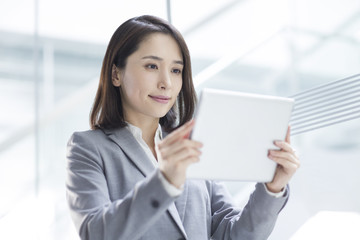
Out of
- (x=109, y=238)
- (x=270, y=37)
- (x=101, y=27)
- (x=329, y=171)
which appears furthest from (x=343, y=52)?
(x=109, y=238)

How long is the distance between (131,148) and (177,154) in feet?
1.43

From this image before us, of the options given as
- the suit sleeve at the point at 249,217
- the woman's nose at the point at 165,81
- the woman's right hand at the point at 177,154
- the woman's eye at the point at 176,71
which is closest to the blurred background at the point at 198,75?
the suit sleeve at the point at 249,217

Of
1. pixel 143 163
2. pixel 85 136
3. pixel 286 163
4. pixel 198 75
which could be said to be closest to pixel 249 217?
pixel 286 163

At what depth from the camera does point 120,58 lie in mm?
1589

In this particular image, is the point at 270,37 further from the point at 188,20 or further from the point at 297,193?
the point at 297,193

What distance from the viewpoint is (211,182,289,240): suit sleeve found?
1.43m

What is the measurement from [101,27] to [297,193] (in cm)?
145

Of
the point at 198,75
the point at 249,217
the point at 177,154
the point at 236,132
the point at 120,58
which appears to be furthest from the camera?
the point at 198,75

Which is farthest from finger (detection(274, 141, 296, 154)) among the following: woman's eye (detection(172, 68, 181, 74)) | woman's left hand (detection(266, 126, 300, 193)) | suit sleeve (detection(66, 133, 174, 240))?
woman's eye (detection(172, 68, 181, 74))

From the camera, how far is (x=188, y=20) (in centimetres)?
251

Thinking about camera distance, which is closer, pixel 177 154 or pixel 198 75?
pixel 177 154

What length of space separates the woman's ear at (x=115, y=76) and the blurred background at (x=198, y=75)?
2.30ft

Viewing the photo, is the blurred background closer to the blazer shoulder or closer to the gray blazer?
the gray blazer

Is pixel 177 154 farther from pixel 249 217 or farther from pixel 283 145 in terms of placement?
pixel 249 217
